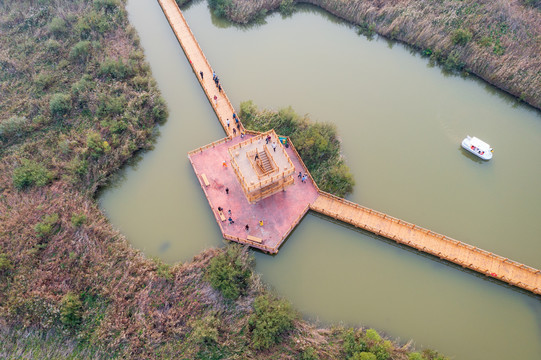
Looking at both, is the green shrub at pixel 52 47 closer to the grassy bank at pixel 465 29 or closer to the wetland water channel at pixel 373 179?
the wetland water channel at pixel 373 179

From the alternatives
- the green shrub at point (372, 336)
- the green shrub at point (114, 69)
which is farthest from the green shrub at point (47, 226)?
the green shrub at point (372, 336)

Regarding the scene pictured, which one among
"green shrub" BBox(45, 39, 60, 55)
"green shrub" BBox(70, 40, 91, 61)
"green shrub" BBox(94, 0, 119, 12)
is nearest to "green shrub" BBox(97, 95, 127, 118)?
"green shrub" BBox(70, 40, 91, 61)

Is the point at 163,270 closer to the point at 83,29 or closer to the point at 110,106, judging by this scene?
the point at 110,106

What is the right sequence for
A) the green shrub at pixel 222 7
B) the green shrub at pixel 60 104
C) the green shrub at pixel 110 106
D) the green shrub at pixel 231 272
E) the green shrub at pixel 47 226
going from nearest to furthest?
the green shrub at pixel 231 272 → the green shrub at pixel 47 226 → the green shrub at pixel 60 104 → the green shrub at pixel 110 106 → the green shrub at pixel 222 7

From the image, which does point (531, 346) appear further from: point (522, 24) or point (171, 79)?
point (171, 79)

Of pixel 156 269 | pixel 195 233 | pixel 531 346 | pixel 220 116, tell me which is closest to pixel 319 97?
pixel 220 116

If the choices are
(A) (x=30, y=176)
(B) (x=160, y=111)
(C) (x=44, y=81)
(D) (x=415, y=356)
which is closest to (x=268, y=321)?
(D) (x=415, y=356)

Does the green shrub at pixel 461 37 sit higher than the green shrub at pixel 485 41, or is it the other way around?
the green shrub at pixel 461 37
